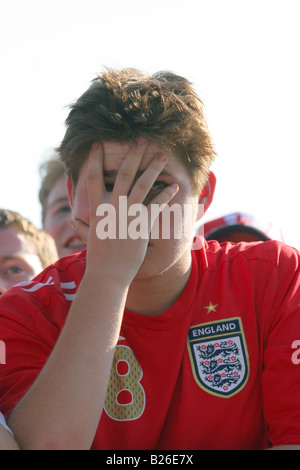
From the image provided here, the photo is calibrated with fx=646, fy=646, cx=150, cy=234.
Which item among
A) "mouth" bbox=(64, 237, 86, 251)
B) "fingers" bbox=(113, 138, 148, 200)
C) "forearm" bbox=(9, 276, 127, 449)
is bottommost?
"mouth" bbox=(64, 237, 86, 251)

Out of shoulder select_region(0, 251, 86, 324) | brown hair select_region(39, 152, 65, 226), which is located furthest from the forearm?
brown hair select_region(39, 152, 65, 226)

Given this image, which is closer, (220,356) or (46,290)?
(220,356)

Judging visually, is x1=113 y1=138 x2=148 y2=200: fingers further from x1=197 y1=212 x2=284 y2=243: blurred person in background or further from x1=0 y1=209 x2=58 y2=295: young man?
x1=0 y1=209 x2=58 y2=295: young man

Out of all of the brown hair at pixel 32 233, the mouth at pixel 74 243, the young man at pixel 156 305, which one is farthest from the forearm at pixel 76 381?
the mouth at pixel 74 243

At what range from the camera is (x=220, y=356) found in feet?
8.57

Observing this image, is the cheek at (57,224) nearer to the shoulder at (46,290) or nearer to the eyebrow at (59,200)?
the eyebrow at (59,200)

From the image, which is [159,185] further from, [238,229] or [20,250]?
[20,250]

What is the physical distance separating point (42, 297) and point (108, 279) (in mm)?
597

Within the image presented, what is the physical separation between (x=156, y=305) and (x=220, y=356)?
365 mm

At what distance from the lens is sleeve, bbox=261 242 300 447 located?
2.33 m

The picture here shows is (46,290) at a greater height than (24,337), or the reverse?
(46,290)

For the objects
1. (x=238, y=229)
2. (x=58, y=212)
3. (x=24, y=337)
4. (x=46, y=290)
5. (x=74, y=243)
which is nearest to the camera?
(x=24, y=337)

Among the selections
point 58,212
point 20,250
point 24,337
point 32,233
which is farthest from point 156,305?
point 58,212
